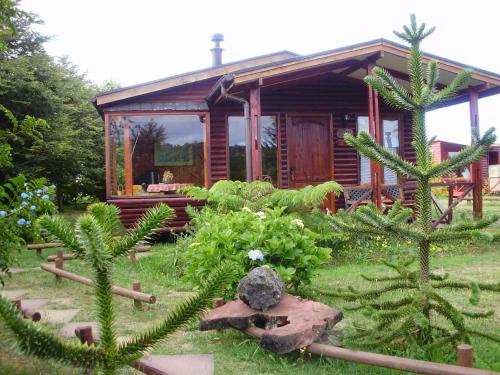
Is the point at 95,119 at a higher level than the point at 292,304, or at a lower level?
higher

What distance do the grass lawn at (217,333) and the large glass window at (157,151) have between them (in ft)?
9.34

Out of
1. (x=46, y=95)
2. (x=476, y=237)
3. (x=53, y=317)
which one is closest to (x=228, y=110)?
(x=46, y=95)

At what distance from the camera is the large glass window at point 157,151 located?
12203 millimetres

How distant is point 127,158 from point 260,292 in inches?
344

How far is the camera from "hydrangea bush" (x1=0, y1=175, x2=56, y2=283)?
159 inches

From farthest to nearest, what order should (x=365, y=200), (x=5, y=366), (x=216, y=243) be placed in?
(x=365, y=200)
(x=216, y=243)
(x=5, y=366)

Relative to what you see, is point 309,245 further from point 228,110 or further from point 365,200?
point 228,110

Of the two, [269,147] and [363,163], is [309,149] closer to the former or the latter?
[269,147]

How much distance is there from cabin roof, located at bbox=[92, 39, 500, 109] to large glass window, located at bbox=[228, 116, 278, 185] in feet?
4.51

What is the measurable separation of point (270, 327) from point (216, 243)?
1.69 m

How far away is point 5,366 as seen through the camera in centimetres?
352

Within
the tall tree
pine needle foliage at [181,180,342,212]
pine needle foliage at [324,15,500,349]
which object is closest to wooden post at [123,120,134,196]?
the tall tree

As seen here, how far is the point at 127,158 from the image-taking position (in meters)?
12.1

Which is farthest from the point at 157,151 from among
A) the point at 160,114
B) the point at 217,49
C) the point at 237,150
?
the point at 217,49
